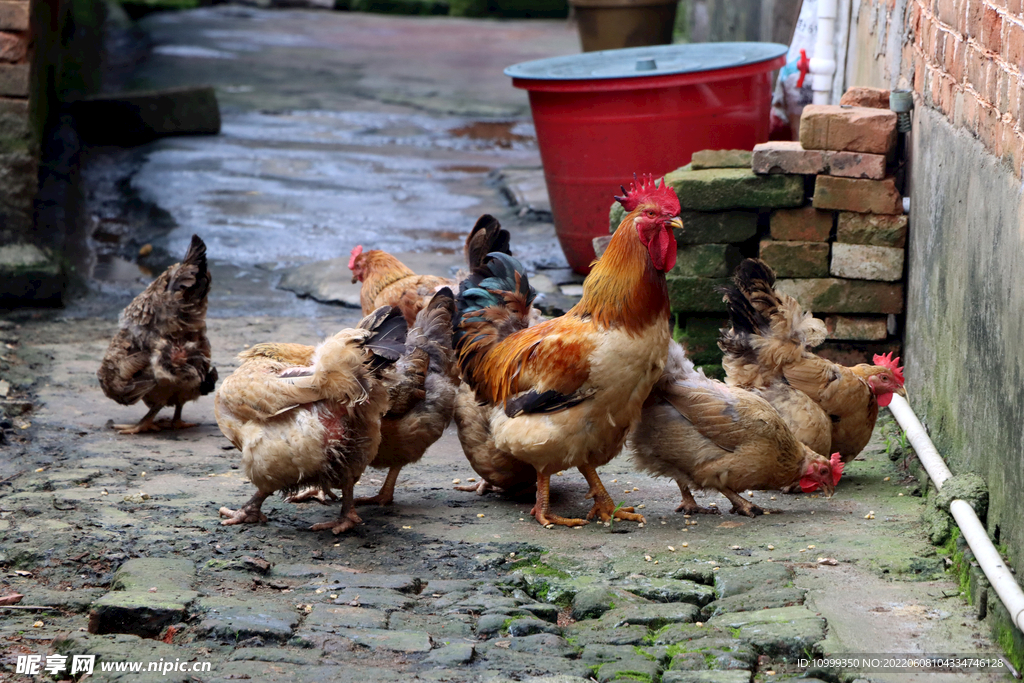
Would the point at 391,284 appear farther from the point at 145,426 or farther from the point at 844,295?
the point at 844,295

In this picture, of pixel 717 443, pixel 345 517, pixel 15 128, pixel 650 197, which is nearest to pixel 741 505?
pixel 717 443

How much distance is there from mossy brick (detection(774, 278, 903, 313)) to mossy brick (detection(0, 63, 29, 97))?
18.4ft

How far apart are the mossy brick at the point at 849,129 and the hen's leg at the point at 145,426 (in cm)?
410

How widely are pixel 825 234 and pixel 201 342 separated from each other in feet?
12.3

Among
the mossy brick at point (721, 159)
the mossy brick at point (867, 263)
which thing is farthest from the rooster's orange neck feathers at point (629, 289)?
the mossy brick at point (721, 159)

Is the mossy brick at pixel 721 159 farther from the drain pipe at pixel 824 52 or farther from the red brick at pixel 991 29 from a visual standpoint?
the red brick at pixel 991 29

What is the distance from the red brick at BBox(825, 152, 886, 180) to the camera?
6.03 m

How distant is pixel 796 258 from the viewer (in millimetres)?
6328

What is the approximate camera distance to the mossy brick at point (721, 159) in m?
6.66

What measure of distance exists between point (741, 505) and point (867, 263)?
2.08 meters

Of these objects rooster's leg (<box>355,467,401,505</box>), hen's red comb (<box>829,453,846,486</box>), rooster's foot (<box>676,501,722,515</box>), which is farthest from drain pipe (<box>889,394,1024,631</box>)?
rooster's leg (<box>355,467,401,505</box>)

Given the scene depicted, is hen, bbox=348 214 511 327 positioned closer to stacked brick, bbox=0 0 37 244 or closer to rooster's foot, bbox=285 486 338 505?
rooster's foot, bbox=285 486 338 505

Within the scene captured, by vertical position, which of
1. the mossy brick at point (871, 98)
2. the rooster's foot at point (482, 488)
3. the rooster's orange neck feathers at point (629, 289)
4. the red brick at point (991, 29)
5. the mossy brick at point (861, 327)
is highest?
the red brick at point (991, 29)

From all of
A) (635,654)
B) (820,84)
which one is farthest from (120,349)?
(820,84)
